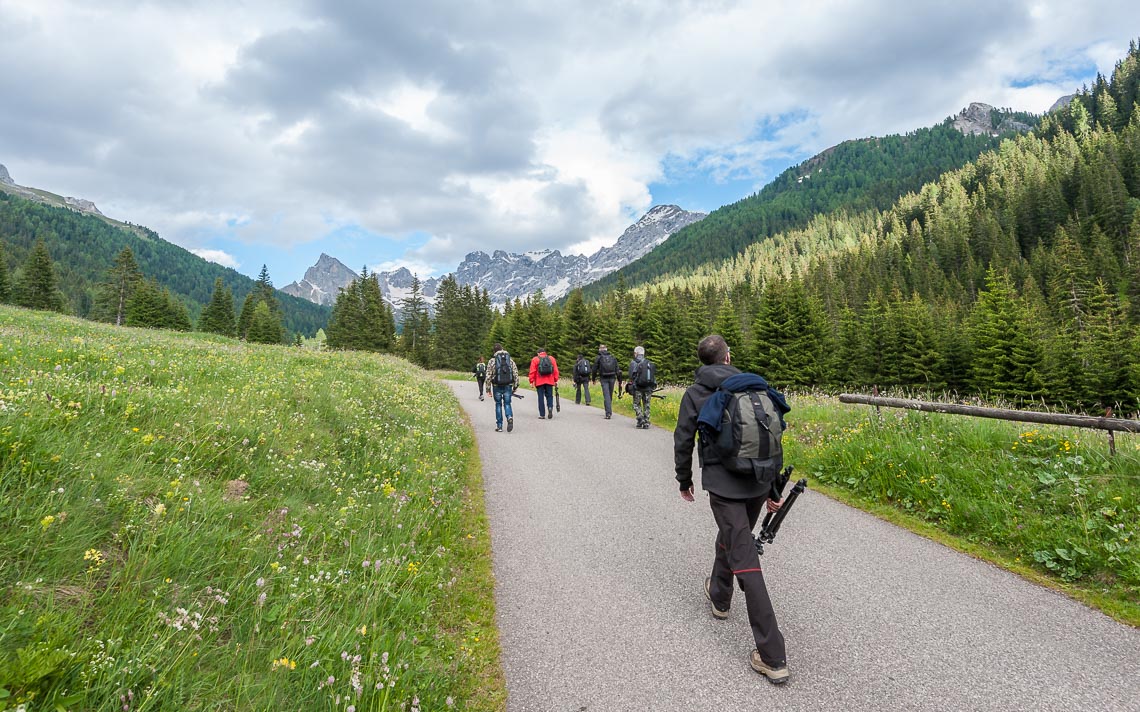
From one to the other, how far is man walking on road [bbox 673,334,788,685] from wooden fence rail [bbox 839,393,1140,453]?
4.62 m

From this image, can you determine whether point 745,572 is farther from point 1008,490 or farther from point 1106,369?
point 1106,369

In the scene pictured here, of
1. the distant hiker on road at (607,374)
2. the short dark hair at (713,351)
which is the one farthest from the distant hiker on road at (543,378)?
the short dark hair at (713,351)

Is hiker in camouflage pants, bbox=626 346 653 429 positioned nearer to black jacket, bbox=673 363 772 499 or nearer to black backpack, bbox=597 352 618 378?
black backpack, bbox=597 352 618 378

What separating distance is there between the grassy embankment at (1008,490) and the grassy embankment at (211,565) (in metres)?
6.07

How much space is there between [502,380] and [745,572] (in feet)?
37.1

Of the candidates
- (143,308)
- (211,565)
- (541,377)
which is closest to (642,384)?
(541,377)

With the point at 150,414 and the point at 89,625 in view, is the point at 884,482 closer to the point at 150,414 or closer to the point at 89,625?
the point at 89,625

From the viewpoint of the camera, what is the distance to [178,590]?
2.96m

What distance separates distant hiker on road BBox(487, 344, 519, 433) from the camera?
14461mm

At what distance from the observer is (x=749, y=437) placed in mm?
4023

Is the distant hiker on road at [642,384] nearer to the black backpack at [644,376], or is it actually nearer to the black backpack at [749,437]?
the black backpack at [644,376]

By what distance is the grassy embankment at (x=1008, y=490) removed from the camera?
4.98 m

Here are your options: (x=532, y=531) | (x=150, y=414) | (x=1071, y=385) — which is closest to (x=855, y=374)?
(x=1071, y=385)

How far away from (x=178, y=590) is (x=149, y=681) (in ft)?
2.58
